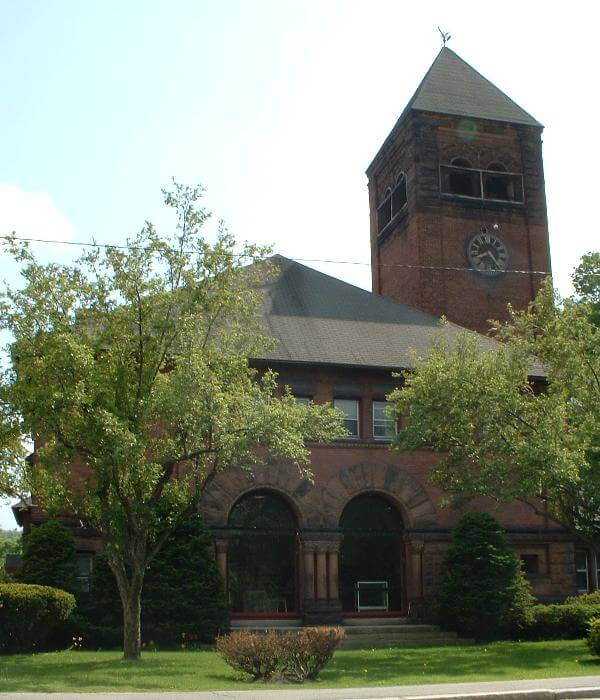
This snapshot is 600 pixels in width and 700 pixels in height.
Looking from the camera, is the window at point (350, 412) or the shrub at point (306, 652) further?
the window at point (350, 412)

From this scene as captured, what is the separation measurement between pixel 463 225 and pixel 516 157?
4.54 m

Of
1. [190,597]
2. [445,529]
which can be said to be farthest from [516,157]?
[190,597]

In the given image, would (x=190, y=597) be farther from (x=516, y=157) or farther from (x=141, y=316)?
(x=516, y=157)

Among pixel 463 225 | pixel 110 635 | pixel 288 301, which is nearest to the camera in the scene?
pixel 110 635

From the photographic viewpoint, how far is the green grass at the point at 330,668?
16.6m

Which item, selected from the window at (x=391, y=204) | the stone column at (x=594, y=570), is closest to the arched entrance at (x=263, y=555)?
the stone column at (x=594, y=570)

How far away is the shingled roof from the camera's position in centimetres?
2970

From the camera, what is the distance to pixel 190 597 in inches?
993

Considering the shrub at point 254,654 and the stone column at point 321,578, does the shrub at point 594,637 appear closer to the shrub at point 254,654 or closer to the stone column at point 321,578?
the shrub at point 254,654

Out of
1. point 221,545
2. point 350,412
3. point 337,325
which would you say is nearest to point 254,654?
point 221,545

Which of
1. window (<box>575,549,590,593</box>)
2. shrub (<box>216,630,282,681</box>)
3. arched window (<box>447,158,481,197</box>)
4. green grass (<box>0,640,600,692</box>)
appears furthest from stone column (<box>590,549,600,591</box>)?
arched window (<box>447,158,481,197</box>)

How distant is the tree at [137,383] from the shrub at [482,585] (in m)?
8.59

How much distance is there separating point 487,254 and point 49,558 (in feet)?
79.1

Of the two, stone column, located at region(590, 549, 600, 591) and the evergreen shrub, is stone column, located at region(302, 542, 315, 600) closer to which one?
the evergreen shrub
